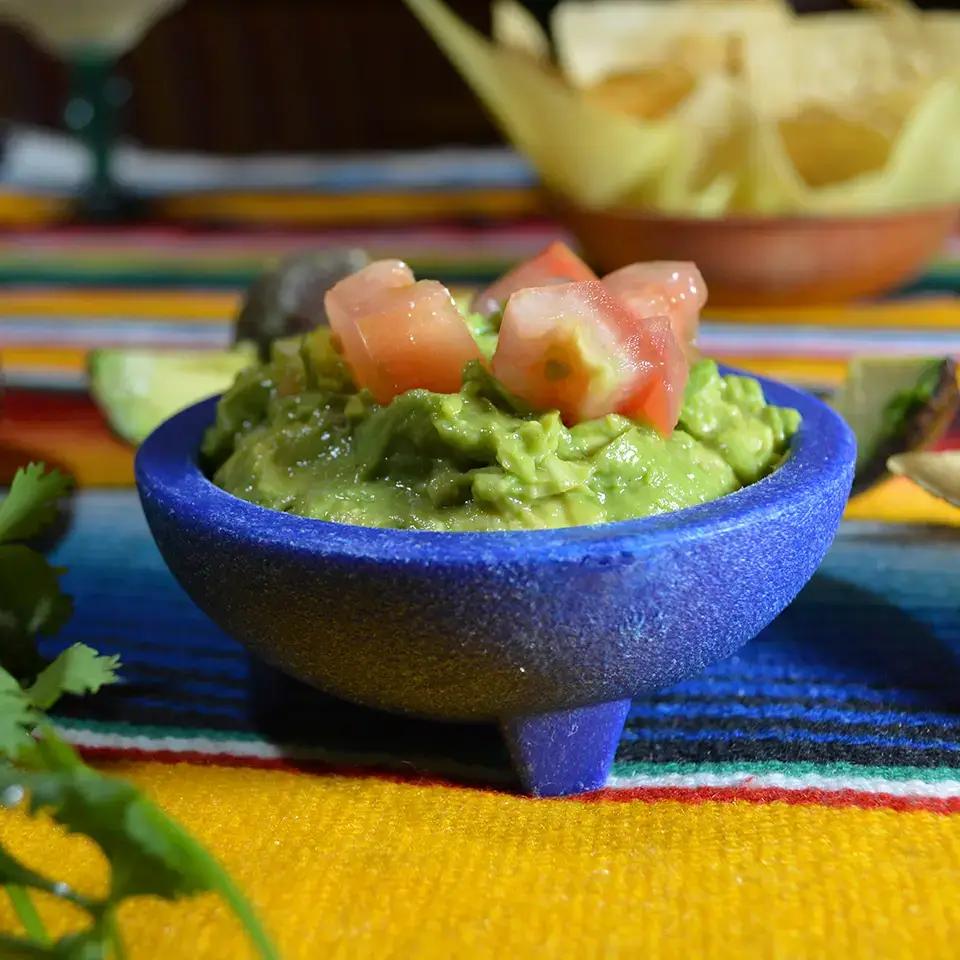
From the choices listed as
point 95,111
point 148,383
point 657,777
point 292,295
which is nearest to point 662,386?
point 657,777

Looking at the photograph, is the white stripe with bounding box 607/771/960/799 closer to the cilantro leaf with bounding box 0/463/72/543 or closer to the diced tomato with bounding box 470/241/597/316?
the diced tomato with bounding box 470/241/597/316

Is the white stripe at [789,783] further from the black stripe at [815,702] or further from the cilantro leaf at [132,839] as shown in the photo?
the cilantro leaf at [132,839]

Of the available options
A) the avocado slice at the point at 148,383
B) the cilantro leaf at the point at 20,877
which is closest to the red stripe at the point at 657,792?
the cilantro leaf at the point at 20,877

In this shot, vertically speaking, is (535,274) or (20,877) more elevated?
(535,274)

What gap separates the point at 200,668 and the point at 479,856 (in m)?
0.42

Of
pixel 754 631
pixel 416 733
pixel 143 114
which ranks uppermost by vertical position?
pixel 754 631

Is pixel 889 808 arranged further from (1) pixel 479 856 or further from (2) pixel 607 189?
(2) pixel 607 189

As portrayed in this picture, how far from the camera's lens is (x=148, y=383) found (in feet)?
5.40

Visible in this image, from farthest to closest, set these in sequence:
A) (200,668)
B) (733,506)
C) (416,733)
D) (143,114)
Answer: (143,114) < (200,668) < (416,733) < (733,506)

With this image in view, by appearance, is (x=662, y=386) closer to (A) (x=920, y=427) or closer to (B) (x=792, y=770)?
(B) (x=792, y=770)

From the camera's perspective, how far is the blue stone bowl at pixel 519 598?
81cm

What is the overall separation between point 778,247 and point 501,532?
4.83 ft

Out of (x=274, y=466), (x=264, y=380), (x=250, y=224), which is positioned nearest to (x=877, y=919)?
(x=274, y=466)

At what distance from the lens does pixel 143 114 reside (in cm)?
571
